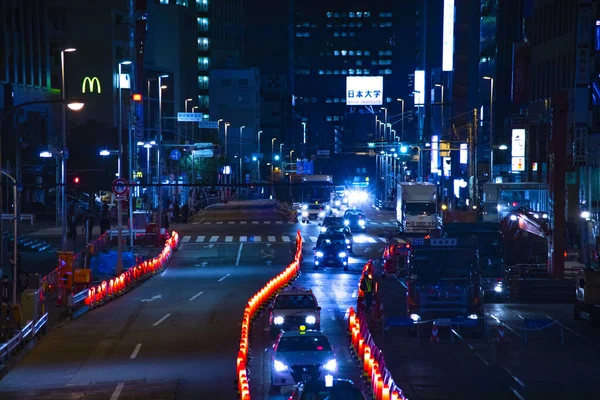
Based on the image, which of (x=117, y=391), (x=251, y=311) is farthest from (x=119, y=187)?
(x=117, y=391)

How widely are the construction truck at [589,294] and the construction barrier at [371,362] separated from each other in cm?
737

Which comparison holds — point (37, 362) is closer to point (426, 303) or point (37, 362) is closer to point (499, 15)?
point (426, 303)

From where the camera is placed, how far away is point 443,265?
98.9 ft

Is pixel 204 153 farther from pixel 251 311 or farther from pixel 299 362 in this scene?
pixel 299 362

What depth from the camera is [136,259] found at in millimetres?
50531

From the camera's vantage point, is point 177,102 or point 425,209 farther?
point 177,102

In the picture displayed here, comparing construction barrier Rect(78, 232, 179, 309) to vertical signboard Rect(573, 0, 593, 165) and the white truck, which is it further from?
vertical signboard Rect(573, 0, 593, 165)

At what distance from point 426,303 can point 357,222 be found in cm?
4556

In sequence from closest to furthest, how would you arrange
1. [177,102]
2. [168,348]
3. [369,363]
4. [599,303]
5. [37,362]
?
[369,363] → [37,362] → [168,348] → [599,303] → [177,102]

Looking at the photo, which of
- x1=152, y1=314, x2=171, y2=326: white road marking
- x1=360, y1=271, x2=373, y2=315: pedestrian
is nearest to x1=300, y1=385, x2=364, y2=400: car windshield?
x1=360, y1=271, x2=373, y2=315: pedestrian

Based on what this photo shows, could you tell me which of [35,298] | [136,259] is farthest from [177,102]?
[35,298]

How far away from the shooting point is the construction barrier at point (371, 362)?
63.1 feet

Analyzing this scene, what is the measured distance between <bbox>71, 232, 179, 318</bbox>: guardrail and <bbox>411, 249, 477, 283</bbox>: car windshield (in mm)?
12399

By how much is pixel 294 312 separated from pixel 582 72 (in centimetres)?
2853
